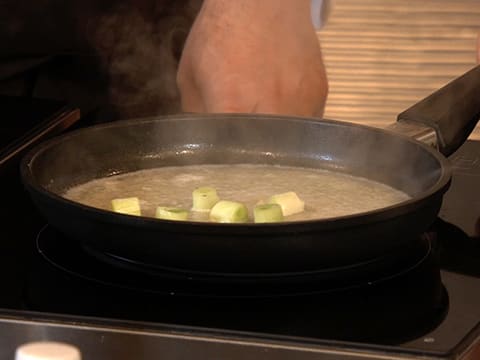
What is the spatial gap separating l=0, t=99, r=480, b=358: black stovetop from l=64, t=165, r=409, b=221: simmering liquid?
0.13m

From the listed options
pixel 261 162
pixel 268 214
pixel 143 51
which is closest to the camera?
pixel 268 214

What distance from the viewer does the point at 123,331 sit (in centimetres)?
109

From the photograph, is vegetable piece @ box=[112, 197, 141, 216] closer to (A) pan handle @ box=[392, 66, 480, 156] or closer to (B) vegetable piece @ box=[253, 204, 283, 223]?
(B) vegetable piece @ box=[253, 204, 283, 223]

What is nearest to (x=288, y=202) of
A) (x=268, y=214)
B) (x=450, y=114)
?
(x=268, y=214)

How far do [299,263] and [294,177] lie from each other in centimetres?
46

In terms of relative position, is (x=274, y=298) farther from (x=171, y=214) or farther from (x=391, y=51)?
(x=391, y=51)

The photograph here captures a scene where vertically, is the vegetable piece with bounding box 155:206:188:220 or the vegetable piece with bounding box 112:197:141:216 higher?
the vegetable piece with bounding box 155:206:188:220

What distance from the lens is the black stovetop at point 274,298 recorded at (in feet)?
3.64

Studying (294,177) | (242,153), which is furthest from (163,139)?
(294,177)

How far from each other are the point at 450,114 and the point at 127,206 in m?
0.54

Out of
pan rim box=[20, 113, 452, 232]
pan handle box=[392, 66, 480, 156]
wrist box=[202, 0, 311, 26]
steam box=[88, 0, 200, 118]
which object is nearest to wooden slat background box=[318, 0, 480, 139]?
steam box=[88, 0, 200, 118]

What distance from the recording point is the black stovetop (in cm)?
111

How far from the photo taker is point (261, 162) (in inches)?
67.0

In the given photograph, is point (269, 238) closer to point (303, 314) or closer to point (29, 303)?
point (303, 314)
